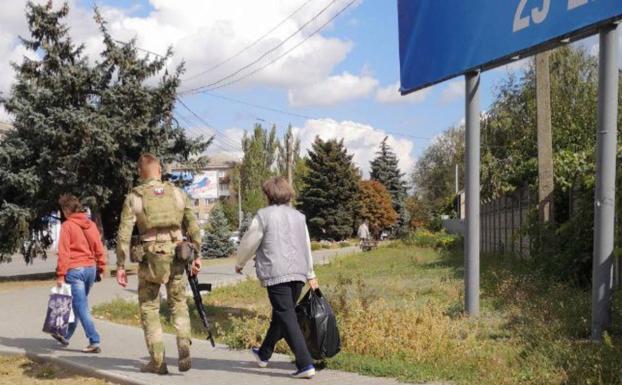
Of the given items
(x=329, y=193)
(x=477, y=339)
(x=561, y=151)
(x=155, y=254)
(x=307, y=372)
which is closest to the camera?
(x=307, y=372)

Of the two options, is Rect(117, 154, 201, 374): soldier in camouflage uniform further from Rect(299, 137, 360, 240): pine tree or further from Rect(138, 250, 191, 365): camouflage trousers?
Rect(299, 137, 360, 240): pine tree

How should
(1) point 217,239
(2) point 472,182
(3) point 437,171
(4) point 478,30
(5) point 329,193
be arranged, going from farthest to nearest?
(3) point 437,171 → (5) point 329,193 → (1) point 217,239 → (2) point 472,182 → (4) point 478,30

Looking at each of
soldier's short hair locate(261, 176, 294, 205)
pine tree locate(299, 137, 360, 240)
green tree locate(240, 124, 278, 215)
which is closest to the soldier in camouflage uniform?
soldier's short hair locate(261, 176, 294, 205)

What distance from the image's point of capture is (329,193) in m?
62.5

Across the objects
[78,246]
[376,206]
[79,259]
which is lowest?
[376,206]

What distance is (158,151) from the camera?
21.2m

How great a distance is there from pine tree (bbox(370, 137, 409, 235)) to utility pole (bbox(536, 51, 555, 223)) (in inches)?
2583

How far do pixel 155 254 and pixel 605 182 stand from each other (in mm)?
4108

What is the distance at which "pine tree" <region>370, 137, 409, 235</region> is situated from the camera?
81875mm

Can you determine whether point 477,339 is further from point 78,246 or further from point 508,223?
point 508,223

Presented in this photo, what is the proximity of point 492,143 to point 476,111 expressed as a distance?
915 inches

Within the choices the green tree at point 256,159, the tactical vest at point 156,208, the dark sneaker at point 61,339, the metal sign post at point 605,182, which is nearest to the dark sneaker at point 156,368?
the tactical vest at point 156,208

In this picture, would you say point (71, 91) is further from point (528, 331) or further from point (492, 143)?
point (492, 143)

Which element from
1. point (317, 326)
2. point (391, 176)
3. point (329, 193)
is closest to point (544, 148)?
point (317, 326)
